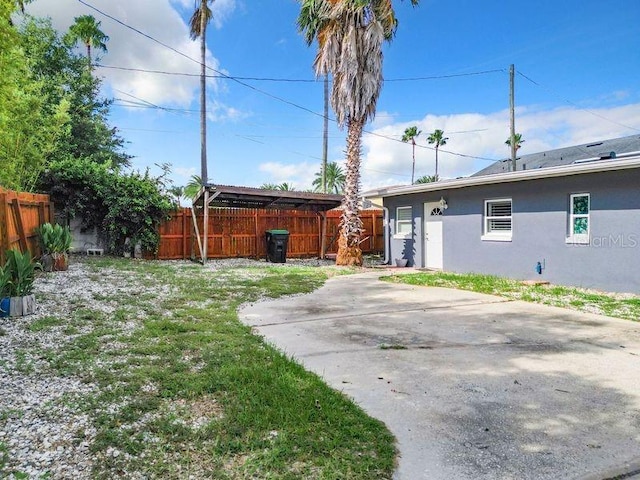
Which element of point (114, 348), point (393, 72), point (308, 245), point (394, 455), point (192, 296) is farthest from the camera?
point (393, 72)

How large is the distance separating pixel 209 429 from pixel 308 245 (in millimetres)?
13682

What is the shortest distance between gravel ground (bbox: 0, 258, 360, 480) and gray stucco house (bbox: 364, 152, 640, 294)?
8486 millimetres

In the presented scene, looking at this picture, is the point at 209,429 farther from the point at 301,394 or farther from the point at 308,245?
the point at 308,245

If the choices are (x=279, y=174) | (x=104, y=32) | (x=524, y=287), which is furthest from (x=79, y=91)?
(x=279, y=174)

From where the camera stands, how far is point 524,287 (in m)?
8.54

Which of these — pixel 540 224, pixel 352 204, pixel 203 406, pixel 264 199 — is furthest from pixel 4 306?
pixel 540 224

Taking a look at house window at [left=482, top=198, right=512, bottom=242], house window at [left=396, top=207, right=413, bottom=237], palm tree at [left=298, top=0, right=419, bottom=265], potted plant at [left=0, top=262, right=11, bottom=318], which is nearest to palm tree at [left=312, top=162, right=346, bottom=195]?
house window at [left=396, top=207, right=413, bottom=237]

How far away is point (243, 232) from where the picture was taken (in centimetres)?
1479

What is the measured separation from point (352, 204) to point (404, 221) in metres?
2.09

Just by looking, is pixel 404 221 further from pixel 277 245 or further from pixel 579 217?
pixel 579 217

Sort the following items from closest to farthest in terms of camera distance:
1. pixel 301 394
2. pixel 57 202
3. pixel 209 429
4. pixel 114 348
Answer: pixel 209 429 < pixel 301 394 < pixel 114 348 < pixel 57 202

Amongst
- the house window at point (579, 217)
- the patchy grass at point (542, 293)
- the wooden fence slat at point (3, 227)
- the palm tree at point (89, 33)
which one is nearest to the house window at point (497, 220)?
the patchy grass at point (542, 293)

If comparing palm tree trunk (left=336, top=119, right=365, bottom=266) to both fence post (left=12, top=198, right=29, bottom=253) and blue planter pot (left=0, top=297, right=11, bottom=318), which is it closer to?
fence post (left=12, top=198, right=29, bottom=253)

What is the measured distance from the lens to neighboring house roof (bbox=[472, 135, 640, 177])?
15.2 m
